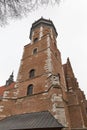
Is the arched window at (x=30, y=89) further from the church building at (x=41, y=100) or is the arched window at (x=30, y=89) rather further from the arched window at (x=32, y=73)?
the arched window at (x=32, y=73)

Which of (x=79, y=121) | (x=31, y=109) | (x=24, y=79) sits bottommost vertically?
(x=79, y=121)

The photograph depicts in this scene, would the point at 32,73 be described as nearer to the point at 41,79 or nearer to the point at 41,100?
the point at 41,79

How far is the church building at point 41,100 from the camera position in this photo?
876 cm

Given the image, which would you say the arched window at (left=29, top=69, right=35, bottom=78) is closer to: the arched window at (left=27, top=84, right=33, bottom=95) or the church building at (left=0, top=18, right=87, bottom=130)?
the church building at (left=0, top=18, right=87, bottom=130)

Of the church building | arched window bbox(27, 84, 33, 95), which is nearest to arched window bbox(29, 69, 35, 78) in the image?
the church building

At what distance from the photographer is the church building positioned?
8.76 meters

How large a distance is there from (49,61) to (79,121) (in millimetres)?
6501

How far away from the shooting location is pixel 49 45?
15734 mm

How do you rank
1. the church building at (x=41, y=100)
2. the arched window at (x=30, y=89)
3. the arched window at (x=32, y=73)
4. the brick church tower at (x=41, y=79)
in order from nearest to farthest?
the church building at (x=41, y=100) < the brick church tower at (x=41, y=79) < the arched window at (x=30, y=89) < the arched window at (x=32, y=73)

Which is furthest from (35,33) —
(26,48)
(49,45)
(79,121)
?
(79,121)

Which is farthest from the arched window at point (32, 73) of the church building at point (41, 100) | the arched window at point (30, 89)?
the arched window at point (30, 89)

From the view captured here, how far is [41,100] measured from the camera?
1084 centimetres

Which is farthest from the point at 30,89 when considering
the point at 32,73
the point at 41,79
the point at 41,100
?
the point at 41,100

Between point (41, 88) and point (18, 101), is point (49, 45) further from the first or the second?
point (18, 101)
